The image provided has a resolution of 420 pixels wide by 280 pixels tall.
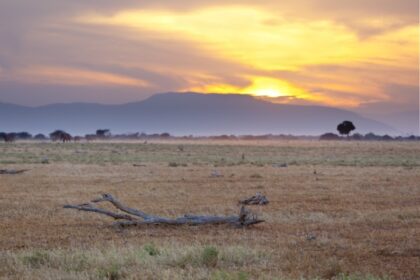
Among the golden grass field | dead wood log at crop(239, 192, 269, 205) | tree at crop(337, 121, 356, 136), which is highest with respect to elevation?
tree at crop(337, 121, 356, 136)

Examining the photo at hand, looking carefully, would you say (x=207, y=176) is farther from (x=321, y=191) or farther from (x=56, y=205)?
(x=56, y=205)

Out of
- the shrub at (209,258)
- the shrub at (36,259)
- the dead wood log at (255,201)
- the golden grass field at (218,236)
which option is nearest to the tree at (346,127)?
the golden grass field at (218,236)

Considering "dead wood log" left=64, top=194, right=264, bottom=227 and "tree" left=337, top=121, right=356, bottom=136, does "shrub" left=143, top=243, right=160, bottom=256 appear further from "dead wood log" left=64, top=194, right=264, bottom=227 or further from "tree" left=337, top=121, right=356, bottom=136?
"tree" left=337, top=121, right=356, bottom=136

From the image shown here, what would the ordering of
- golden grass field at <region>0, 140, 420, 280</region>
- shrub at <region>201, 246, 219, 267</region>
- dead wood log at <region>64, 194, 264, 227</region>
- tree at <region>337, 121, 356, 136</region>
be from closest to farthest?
1. golden grass field at <region>0, 140, 420, 280</region>
2. shrub at <region>201, 246, 219, 267</region>
3. dead wood log at <region>64, 194, 264, 227</region>
4. tree at <region>337, 121, 356, 136</region>

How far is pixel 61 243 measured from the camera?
14039 mm

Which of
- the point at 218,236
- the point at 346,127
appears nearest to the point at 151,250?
the point at 218,236

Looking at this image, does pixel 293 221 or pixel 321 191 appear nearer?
pixel 293 221

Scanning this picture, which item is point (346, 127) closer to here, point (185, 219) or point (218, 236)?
point (185, 219)

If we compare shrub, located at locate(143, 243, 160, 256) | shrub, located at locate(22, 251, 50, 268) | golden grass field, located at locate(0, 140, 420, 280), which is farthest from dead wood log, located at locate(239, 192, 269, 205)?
shrub, located at locate(22, 251, 50, 268)

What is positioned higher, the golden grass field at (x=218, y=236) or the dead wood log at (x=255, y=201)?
the dead wood log at (x=255, y=201)

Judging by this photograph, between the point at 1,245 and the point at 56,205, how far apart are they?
737 centimetres

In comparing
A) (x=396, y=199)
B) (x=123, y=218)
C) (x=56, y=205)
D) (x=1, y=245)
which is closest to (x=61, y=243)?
(x=1, y=245)

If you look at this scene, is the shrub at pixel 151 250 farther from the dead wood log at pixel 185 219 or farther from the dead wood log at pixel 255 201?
the dead wood log at pixel 255 201

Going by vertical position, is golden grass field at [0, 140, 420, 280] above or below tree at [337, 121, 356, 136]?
below
